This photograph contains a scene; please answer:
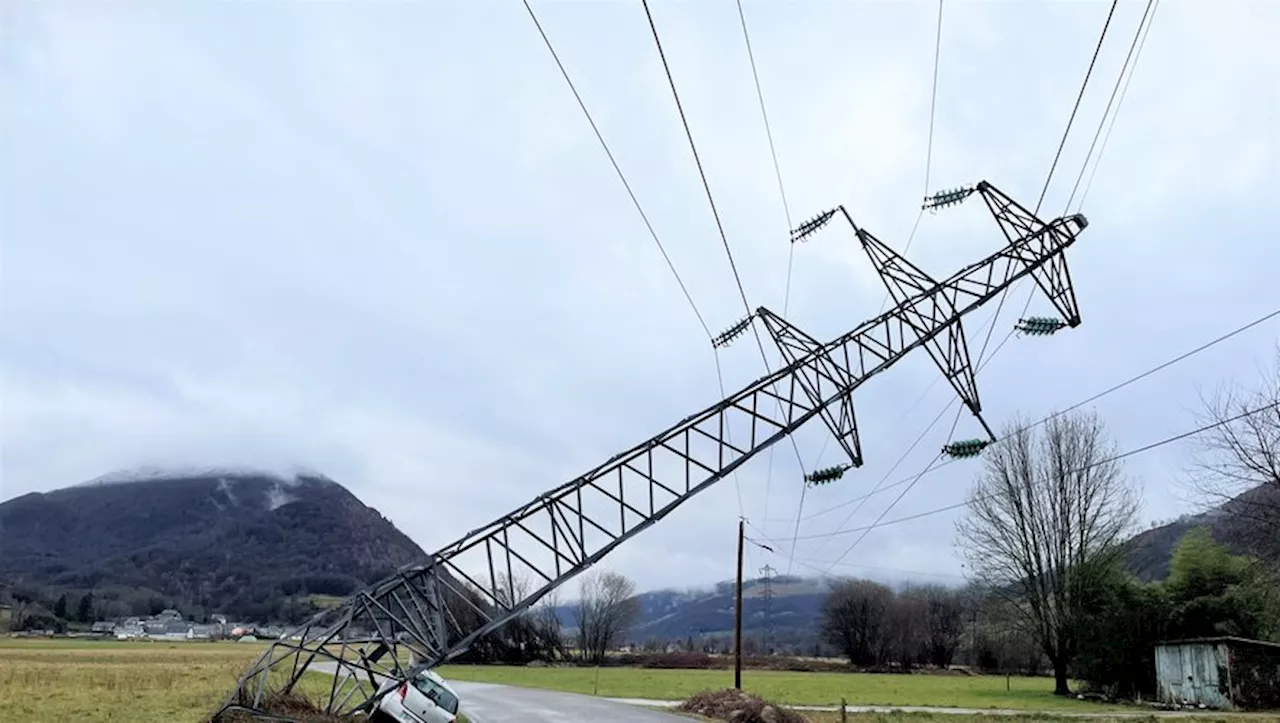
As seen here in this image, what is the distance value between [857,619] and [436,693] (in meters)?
112

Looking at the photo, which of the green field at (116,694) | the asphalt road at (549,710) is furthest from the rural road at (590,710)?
the green field at (116,694)

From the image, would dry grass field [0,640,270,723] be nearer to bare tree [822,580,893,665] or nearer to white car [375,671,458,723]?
white car [375,671,458,723]

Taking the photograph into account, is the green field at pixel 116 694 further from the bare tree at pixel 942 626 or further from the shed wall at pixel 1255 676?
the bare tree at pixel 942 626

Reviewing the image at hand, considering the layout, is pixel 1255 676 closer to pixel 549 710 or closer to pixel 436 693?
pixel 549 710

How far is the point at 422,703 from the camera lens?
2436 cm

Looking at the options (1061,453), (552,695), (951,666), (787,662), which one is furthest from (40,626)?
(1061,453)

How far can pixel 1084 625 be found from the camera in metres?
53.8

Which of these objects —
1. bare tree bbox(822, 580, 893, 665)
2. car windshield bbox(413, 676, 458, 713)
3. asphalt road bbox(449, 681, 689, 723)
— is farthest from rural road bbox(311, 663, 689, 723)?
bare tree bbox(822, 580, 893, 665)

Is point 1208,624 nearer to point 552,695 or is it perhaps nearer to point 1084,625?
point 1084,625

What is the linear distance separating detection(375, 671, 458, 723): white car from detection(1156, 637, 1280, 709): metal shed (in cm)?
3518

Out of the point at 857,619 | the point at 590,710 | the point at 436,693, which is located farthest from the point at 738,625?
the point at 857,619

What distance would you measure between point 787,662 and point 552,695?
7091 centimetres

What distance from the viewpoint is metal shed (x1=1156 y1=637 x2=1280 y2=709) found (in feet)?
135

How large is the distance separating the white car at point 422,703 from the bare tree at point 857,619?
102694mm
